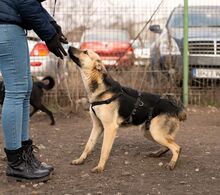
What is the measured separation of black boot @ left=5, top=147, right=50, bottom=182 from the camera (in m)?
4.05

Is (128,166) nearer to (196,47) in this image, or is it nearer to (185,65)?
(185,65)

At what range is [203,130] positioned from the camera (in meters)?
6.76

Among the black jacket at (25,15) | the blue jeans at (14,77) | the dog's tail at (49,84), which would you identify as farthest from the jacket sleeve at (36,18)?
the dog's tail at (49,84)

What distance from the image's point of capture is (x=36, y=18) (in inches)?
149

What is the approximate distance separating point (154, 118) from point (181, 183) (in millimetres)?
955

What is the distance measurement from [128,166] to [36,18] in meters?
1.83

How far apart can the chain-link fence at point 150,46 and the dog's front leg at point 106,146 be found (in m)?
3.45

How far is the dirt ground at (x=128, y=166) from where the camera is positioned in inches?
158

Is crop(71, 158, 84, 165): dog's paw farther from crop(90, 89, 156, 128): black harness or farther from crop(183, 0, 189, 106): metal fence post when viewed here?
crop(183, 0, 189, 106): metal fence post

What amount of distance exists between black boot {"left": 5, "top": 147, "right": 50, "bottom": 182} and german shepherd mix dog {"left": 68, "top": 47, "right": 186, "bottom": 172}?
2.64ft

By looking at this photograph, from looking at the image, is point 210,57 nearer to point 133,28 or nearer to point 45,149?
point 133,28

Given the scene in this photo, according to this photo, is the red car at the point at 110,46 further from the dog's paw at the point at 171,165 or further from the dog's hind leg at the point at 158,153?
the dog's paw at the point at 171,165

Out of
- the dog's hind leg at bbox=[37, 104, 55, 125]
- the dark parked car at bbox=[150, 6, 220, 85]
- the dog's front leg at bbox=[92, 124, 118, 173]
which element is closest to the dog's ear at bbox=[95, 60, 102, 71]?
the dog's front leg at bbox=[92, 124, 118, 173]

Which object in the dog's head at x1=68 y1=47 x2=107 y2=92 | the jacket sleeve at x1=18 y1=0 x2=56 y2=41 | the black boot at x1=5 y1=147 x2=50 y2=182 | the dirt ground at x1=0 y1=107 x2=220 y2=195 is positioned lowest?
the dirt ground at x1=0 y1=107 x2=220 y2=195
